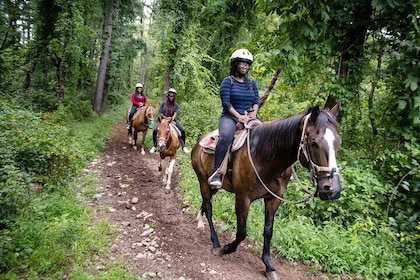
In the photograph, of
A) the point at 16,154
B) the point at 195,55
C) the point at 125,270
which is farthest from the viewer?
the point at 195,55

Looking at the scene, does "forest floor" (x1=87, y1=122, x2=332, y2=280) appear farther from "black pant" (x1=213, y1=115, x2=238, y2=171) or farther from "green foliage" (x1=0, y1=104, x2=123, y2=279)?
"black pant" (x1=213, y1=115, x2=238, y2=171)

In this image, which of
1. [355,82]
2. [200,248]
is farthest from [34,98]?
[355,82]

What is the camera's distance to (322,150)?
2672 millimetres

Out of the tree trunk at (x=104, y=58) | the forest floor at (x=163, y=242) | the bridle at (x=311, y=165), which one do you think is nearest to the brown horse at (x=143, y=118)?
the forest floor at (x=163, y=242)

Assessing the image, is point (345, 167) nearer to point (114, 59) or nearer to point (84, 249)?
point (84, 249)

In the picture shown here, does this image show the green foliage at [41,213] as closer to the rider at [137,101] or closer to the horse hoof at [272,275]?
the horse hoof at [272,275]

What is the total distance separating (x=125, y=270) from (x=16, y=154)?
11.7 ft

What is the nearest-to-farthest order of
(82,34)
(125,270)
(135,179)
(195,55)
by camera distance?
(125,270) < (135,179) < (82,34) < (195,55)

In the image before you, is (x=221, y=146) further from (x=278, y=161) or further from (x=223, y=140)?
(x=278, y=161)

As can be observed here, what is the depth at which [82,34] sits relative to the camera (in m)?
12.9

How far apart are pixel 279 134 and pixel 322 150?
75 cm

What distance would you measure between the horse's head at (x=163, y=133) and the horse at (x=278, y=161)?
3609 millimetres

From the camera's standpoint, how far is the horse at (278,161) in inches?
105

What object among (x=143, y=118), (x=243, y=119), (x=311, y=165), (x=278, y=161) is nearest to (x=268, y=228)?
(x=278, y=161)
